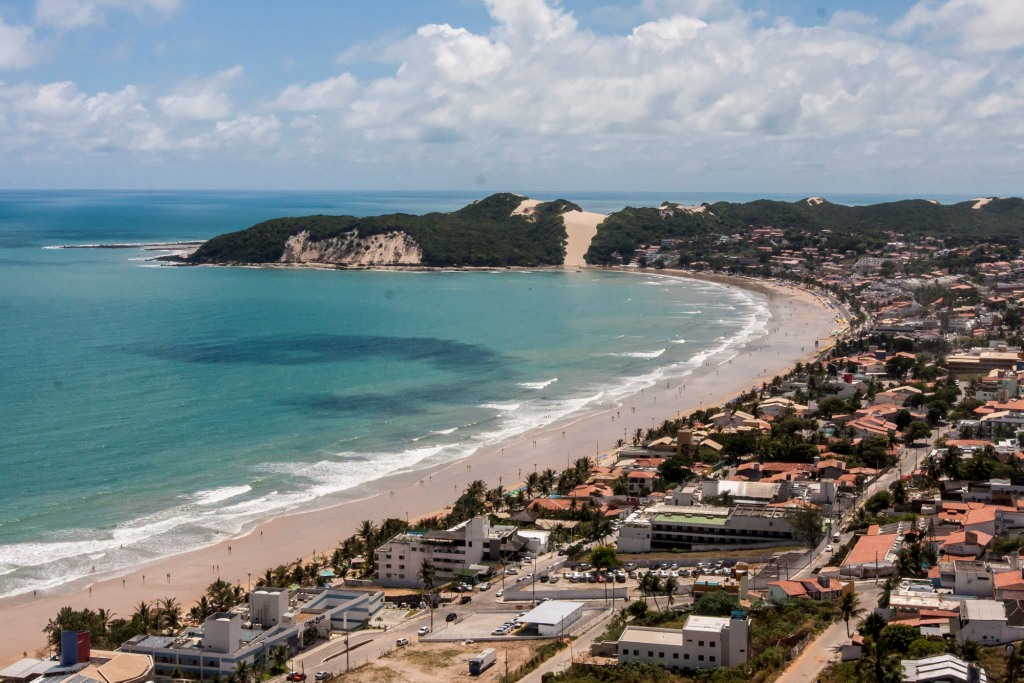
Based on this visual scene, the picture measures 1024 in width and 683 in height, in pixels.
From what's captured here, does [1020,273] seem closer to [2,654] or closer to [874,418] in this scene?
[874,418]

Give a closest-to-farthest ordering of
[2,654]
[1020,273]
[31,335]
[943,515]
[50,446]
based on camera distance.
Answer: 1. [2,654]
2. [943,515]
3. [50,446]
4. [31,335]
5. [1020,273]

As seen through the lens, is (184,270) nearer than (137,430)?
No

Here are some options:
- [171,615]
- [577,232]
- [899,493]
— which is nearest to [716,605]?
[899,493]

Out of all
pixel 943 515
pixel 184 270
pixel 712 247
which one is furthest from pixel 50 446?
pixel 712 247

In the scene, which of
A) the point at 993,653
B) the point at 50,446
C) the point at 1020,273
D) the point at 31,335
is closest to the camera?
the point at 993,653

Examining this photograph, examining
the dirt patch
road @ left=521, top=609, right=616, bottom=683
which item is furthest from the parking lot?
road @ left=521, top=609, right=616, bottom=683

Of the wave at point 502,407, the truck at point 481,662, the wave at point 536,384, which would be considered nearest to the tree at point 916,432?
the wave at point 502,407
